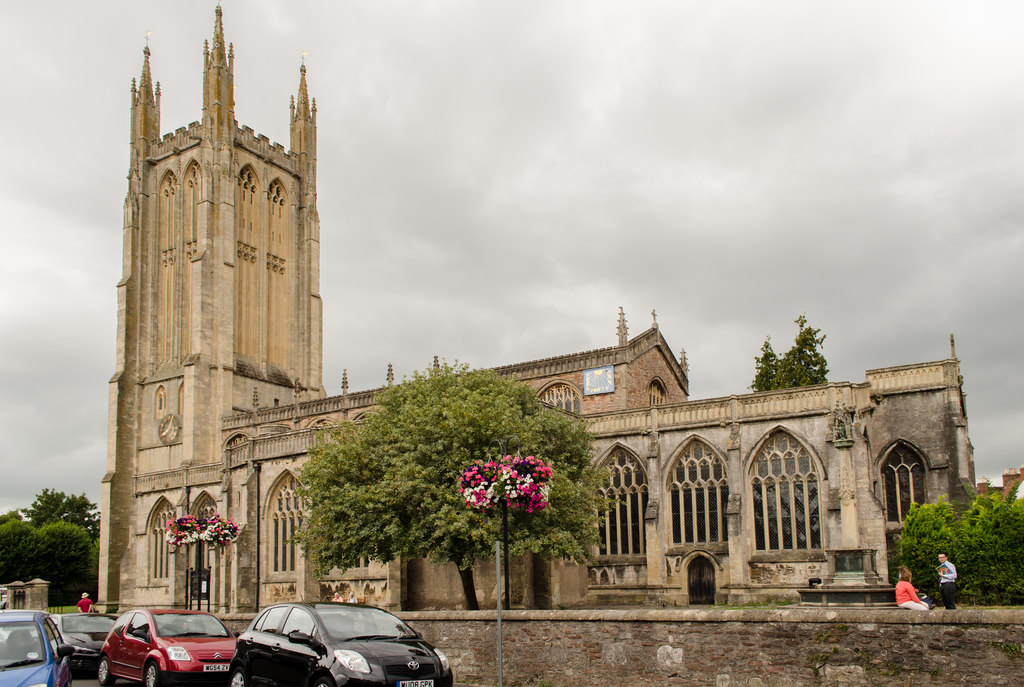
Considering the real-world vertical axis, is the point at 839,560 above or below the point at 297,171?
below

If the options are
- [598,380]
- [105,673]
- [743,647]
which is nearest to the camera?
[743,647]

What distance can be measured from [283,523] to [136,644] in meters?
21.4

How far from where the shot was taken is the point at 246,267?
64312mm

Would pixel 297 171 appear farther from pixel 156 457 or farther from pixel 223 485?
Result: pixel 223 485

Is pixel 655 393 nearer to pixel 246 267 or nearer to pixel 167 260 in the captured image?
pixel 246 267

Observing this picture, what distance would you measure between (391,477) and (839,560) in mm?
12104

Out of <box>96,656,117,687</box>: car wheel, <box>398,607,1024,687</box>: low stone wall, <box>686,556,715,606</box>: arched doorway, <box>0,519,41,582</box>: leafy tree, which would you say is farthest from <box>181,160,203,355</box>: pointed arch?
<box>398,607,1024,687</box>: low stone wall

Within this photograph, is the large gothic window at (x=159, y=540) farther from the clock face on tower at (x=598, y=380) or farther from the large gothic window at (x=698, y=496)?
the large gothic window at (x=698, y=496)

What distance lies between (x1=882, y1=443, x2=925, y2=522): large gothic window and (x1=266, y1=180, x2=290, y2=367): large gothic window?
43.1 metres

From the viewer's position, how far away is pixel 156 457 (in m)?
60.1

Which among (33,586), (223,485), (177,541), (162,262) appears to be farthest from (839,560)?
(162,262)

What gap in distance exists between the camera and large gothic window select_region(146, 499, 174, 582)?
4841 cm

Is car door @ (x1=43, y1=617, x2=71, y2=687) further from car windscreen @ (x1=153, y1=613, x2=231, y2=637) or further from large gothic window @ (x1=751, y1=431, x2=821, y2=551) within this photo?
large gothic window @ (x1=751, y1=431, x2=821, y2=551)

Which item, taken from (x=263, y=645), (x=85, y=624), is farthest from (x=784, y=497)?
(x=263, y=645)
